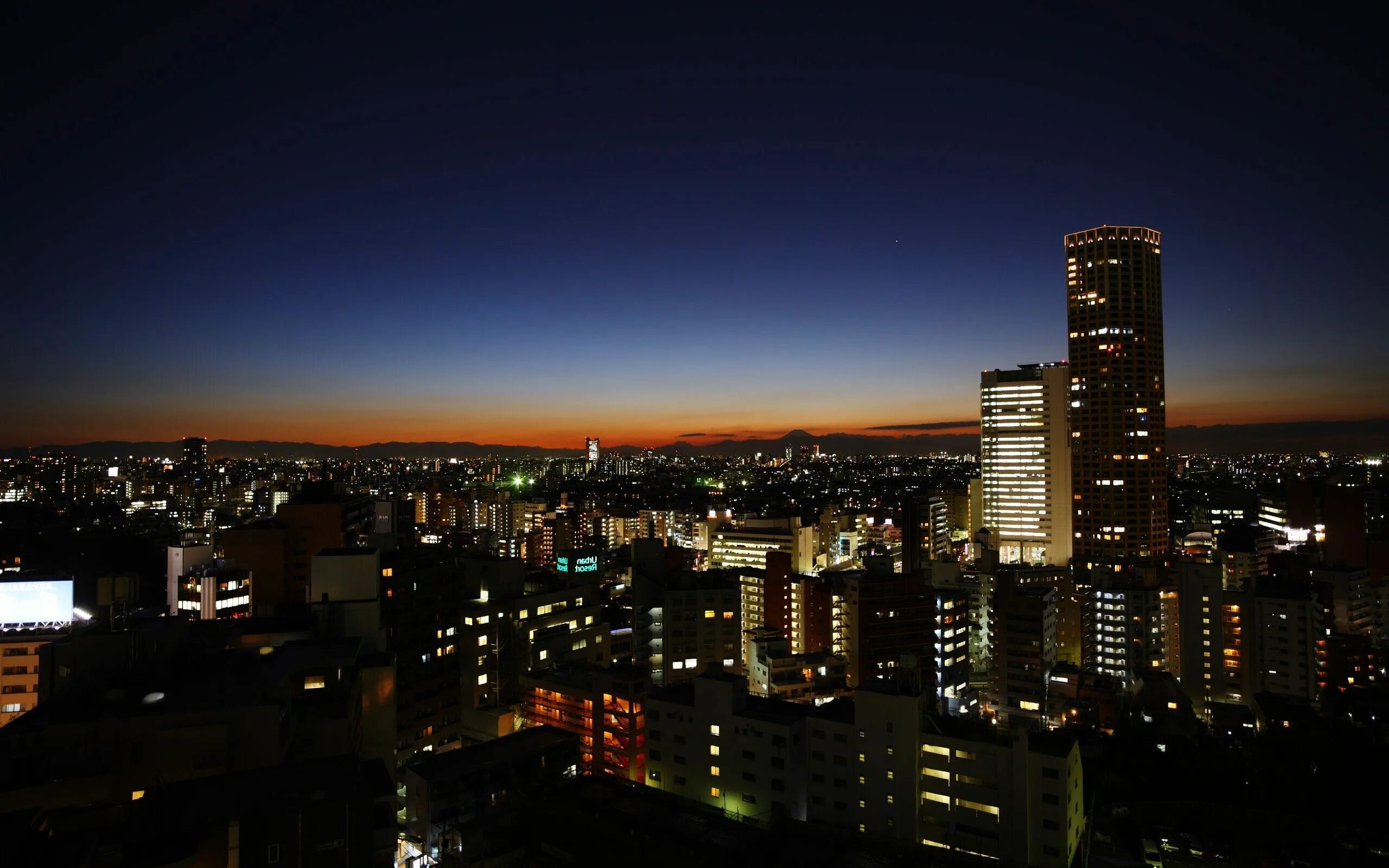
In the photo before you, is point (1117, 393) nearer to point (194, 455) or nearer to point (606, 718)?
point (606, 718)

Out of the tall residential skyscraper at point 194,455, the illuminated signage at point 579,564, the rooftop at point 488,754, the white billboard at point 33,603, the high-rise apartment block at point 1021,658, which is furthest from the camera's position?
the tall residential skyscraper at point 194,455

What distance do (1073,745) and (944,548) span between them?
3351 centimetres

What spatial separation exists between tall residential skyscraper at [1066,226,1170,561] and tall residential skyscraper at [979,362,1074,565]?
130 cm

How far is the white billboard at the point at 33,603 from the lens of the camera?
47.3 feet

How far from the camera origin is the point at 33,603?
47.4ft

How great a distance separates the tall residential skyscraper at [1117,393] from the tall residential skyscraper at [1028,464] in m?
1.30

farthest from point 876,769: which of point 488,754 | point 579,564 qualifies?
point 579,564

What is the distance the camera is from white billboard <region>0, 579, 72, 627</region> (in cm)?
1441

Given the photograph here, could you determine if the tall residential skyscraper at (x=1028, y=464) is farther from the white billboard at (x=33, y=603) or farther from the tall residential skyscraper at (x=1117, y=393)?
the white billboard at (x=33, y=603)

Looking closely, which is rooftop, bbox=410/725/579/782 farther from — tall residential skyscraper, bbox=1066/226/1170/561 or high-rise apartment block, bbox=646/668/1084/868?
tall residential skyscraper, bbox=1066/226/1170/561

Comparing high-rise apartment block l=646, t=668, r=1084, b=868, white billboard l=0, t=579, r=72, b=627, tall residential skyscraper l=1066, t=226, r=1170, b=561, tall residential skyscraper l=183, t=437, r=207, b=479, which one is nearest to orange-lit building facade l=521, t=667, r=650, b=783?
high-rise apartment block l=646, t=668, r=1084, b=868

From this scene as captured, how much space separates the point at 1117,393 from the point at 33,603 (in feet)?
124

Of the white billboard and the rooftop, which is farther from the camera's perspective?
the white billboard

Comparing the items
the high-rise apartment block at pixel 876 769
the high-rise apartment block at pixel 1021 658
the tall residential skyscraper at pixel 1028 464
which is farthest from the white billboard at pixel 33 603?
the tall residential skyscraper at pixel 1028 464
